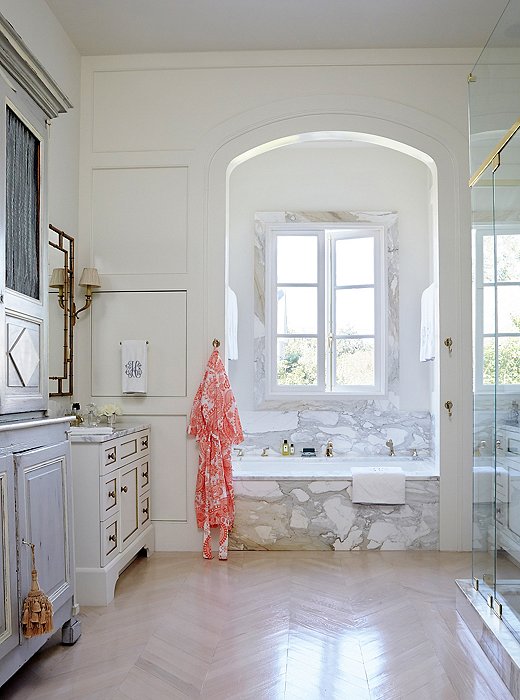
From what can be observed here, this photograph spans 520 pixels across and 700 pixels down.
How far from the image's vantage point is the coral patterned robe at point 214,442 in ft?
14.8

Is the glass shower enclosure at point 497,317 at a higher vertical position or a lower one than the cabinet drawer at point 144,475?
higher

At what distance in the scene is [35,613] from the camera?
249cm

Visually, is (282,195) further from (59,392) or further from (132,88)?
(59,392)

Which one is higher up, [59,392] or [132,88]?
[132,88]

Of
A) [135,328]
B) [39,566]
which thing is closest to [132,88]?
[135,328]

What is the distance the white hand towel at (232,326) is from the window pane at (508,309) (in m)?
2.54

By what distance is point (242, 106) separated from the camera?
4.84 m

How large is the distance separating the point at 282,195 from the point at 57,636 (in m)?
3.92

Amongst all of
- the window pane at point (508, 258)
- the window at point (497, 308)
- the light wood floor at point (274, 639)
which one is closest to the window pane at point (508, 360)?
the window at point (497, 308)

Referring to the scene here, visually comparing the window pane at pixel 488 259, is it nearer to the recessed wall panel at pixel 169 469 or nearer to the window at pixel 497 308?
the window at pixel 497 308

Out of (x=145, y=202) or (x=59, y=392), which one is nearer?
(x=59, y=392)

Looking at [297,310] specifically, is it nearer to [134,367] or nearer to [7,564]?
[134,367]

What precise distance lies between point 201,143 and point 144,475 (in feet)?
7.16

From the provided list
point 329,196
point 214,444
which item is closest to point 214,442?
point 214,444
